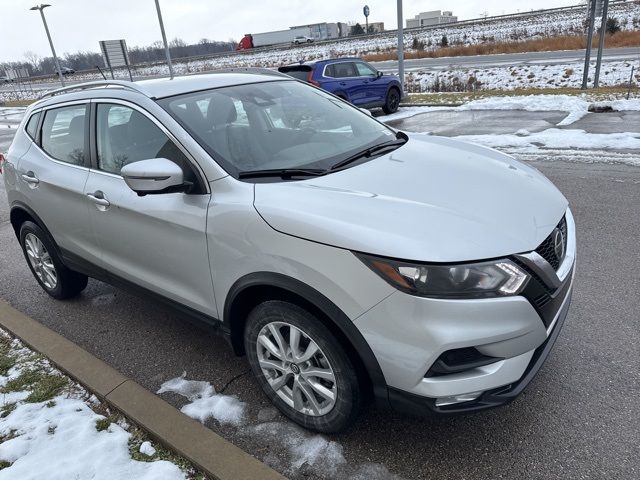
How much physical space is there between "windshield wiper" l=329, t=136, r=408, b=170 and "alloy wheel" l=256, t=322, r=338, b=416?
0.94 m

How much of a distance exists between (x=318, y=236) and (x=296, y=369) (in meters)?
0.76

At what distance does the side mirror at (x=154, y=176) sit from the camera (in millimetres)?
2545

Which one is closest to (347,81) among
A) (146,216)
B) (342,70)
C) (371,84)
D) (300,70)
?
(342,70)

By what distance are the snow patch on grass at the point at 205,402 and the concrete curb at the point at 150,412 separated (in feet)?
0.44

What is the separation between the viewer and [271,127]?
3.12m

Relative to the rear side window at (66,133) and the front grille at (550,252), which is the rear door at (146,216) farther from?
the front grille at (550,252)

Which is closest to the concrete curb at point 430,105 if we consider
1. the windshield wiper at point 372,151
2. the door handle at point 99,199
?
the windshield wiper at point 372,151

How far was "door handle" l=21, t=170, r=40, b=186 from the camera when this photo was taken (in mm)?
3907

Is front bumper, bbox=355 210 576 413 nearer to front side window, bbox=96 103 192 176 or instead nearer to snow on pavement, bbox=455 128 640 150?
front side window, bbox=96 103 192 176

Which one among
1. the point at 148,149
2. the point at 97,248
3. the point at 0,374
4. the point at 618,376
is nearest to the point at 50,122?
the point at 97,248

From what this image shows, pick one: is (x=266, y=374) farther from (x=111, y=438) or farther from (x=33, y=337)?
(x=33, y=337)

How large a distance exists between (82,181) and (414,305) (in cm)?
255

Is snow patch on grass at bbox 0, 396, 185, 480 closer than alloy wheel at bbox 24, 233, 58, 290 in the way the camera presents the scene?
Yes

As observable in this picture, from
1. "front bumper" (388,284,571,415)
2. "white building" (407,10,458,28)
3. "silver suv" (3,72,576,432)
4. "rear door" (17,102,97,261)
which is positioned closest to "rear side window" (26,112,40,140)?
"rear door" (17,102,97,261)
